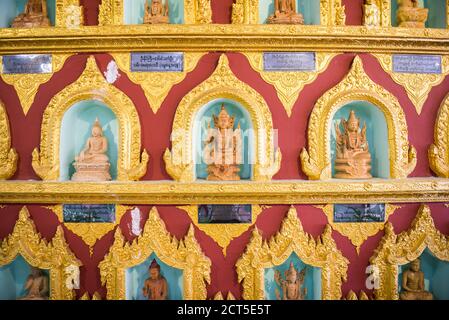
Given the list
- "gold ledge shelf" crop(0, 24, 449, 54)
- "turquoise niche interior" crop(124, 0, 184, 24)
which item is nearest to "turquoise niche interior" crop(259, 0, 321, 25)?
"gold ledge shelf" crop(0, 24, 449, 54)

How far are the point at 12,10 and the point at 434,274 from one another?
9872 millimetres

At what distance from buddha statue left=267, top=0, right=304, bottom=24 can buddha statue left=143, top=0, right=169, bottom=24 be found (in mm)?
2035

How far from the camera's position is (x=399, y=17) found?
212 inches

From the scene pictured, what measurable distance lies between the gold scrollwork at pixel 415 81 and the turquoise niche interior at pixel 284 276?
367 centimetres

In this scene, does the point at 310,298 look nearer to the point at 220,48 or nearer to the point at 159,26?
the point at 220,48

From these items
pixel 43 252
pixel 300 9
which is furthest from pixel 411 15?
pixel 43 252

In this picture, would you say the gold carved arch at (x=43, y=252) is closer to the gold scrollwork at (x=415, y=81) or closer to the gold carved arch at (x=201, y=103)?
the gold carved arch at (x=201, y=103)

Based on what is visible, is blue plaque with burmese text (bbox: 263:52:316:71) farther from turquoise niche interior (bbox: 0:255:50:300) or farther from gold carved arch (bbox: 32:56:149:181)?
turquoise niche interior (bbox: 0:255:50:300)

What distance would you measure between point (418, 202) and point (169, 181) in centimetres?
466

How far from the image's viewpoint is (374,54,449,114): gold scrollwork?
17.0ft

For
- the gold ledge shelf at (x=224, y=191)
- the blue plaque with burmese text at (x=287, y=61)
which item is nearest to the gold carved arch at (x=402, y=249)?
the gold ledge shelf at (x=224, y=191)

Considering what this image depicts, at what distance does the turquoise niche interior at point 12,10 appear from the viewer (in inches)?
212

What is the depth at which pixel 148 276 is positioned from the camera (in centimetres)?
521

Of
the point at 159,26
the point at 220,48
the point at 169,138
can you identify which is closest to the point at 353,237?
the point at 169,138
